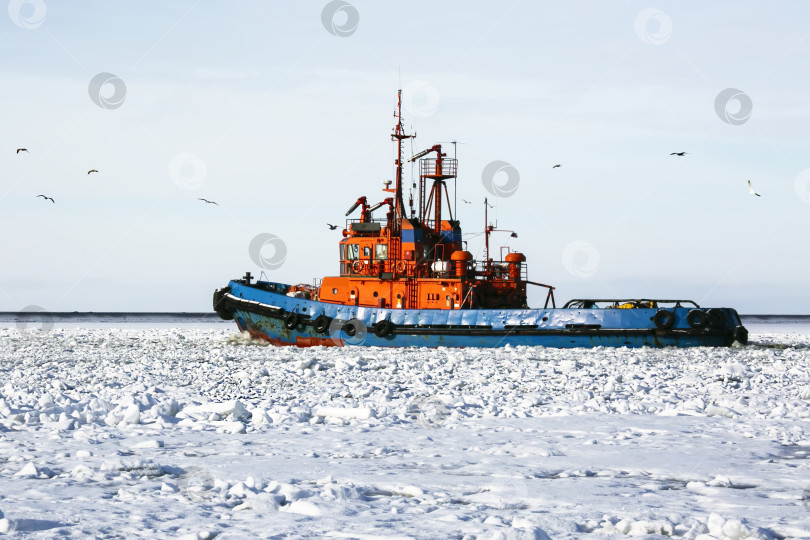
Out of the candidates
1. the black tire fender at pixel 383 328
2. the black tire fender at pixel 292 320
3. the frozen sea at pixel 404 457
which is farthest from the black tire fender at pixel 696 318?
the black tire fender at pixel 292 320

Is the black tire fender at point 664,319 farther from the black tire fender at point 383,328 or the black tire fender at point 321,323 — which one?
the black tire fender at point 321,323

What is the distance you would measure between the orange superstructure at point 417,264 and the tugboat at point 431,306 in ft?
0.11

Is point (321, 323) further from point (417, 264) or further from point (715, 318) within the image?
point (715, 318)

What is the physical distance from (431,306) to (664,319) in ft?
23.5

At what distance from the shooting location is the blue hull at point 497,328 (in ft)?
80.2

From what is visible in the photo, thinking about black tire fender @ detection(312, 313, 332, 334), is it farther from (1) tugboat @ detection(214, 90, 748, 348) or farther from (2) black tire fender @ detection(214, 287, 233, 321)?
(2) black tire fender @ detection(214, 287, 233, 321)

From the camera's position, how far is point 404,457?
7.71 metres

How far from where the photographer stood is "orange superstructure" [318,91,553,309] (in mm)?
26391

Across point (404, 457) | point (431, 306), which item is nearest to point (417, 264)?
point (431, 306)

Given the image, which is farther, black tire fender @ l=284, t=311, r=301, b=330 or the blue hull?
black tire fender @ l=284, t=311, r=301, b=330

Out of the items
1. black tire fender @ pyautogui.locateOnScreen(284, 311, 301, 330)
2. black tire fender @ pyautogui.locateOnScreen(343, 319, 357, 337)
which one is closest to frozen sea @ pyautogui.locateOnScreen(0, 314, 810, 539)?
black tire fender @ pyautogui.locateOnScreen(343, 319, 357, 337)

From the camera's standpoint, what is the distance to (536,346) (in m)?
24.4

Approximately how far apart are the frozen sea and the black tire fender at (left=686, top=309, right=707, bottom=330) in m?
9.97

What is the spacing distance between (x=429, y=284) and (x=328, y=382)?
12473mm
